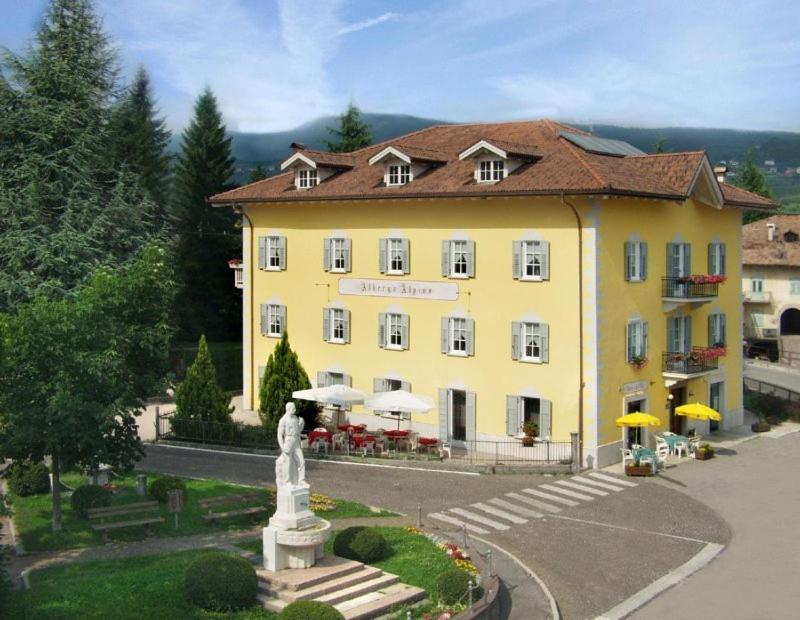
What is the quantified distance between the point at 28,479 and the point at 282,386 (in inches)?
456

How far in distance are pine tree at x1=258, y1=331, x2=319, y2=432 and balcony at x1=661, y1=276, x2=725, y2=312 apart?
45.1ft

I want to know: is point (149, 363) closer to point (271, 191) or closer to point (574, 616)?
point (574, 616)


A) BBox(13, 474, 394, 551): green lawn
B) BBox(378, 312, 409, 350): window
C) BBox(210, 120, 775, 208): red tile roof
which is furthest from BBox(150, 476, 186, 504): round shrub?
BBox(210, 120, 775, 208): red tile roof

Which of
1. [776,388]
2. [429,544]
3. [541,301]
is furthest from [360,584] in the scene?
[776,388]

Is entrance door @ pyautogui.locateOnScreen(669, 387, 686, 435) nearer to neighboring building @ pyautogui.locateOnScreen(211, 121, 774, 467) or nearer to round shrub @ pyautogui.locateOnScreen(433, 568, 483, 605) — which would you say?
neighboring building @ pyautogui.locateOnScreen(211, 121, 774, 467)

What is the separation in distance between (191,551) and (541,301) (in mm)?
16076

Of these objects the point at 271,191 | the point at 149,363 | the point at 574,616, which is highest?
the point at 271,191

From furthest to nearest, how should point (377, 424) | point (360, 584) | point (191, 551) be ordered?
point (377, 424) < point (191, 551) < point (360, 584)

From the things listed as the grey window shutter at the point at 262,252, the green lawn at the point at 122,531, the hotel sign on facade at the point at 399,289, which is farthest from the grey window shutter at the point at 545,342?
the grey window shutter at the point at 262,252

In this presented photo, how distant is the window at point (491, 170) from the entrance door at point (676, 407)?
10371 millimetres

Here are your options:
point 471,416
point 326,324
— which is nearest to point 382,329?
point 326,324

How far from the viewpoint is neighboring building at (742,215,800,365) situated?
2574 inches

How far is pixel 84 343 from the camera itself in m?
22.7

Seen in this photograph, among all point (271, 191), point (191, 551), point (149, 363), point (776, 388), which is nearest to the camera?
point (191, 551)
